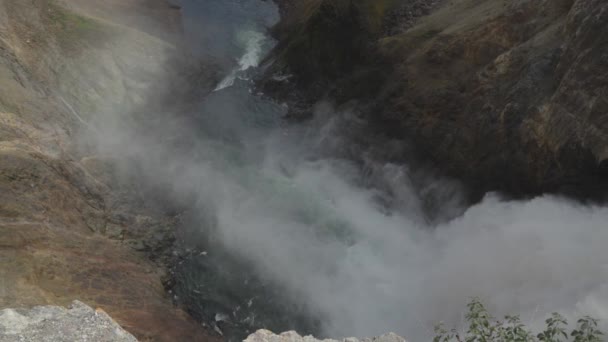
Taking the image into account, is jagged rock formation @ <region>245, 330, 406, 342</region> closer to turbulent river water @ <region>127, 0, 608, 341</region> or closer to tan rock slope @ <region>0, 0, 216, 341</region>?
turbulent river water @ <region>127, 0, 608, 341</region>

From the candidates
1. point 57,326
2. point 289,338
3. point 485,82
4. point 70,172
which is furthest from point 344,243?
point 57,326

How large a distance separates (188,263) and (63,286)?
590 centimetres

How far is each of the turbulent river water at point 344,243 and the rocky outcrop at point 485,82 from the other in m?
1.39

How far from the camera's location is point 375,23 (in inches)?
1191

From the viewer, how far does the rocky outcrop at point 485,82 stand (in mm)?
16922

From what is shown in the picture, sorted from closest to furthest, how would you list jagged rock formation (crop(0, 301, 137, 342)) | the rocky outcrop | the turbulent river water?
1. jagged rock formation (crop(0, 301, 137, 342))
2. the turbulent river water
3. the rocky outcrop

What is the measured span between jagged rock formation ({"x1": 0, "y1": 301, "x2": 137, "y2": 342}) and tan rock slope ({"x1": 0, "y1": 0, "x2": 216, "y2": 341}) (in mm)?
2565

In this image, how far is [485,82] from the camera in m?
21.7

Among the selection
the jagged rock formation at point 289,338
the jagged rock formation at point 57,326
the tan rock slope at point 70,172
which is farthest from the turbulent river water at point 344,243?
the jagged rock formation at point 57,326

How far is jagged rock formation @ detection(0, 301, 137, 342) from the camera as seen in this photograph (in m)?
10.4

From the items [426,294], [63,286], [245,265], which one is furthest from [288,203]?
[63,286]

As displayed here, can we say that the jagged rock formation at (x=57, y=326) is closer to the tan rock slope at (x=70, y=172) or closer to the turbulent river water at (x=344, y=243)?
the tan rock slope at (x=70, y=172)

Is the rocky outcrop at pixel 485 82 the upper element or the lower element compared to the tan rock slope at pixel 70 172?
upper

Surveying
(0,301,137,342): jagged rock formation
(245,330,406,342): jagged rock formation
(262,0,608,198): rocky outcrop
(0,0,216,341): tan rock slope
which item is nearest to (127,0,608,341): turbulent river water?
(262,0,608,198): rocky outcrop
